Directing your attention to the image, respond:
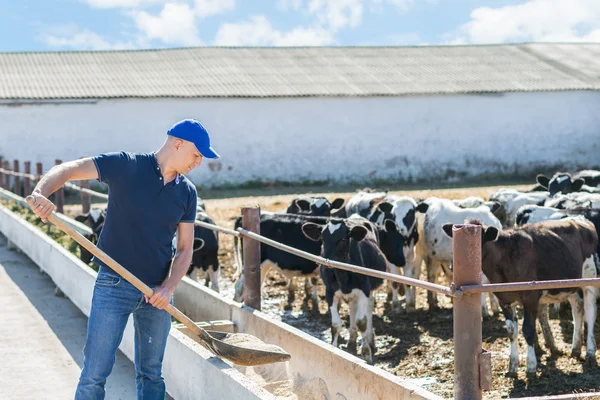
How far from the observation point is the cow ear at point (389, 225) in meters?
11.7

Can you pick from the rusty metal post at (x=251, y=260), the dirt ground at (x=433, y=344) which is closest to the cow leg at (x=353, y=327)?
the dirt ground at (x=433, y=344)

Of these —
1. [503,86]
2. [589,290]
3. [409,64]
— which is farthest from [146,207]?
[409,64]

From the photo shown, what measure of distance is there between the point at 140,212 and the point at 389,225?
7.13 m

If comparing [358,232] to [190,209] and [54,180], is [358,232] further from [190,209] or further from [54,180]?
[54,180]

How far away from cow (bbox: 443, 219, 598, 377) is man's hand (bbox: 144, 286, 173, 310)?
4.48 metres

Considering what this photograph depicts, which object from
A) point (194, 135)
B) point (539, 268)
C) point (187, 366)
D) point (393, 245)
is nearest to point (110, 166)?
point (194, 135)

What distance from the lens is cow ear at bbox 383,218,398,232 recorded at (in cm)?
1174

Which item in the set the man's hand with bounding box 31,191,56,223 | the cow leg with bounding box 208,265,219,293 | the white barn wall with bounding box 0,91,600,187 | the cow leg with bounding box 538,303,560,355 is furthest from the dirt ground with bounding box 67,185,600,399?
the white barn wall with bounding box 0,91,600,187

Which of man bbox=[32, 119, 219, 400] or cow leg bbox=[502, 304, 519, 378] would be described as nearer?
man bbox=[32, 119, 219, 400]

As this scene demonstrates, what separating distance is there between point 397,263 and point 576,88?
25027 mm

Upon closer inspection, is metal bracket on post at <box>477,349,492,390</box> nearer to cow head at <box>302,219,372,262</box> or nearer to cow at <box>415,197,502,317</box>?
cow head at <box>302,219,372,262</box>

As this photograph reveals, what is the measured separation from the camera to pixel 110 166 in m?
4.96

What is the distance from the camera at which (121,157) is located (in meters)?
5.02

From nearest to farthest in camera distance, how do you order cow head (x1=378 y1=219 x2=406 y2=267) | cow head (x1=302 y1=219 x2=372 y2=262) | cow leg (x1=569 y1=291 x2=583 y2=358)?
1. cow leg (x1=569 y1=291 x2=583 y2=358)
2. cow head (x1=302 y1=219 x2=372 y2=262)
3. cow head (x1=378 y1=219 x2=406 y2=267)
